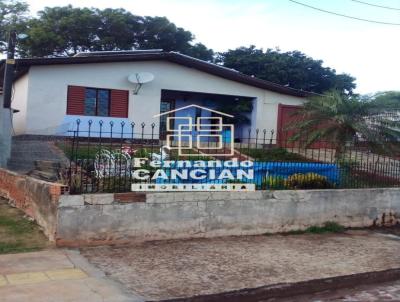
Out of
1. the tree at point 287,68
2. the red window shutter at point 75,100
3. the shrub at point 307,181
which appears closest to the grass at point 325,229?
the shrub at point 307,181

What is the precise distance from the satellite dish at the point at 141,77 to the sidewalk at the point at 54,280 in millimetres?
11246

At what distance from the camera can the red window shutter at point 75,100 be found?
16.0m

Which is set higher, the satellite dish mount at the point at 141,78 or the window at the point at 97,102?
the satellite dish mount at the point at 141,78

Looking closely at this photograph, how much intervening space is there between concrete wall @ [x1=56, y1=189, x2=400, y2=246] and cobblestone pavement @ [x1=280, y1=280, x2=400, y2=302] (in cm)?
253

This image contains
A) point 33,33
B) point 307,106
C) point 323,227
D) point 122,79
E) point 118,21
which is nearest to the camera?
point 323,227

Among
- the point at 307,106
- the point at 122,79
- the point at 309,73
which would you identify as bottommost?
the point at 307,106

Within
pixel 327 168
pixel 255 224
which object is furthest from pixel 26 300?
pixel 327 168

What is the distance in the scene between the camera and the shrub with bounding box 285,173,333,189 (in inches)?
344

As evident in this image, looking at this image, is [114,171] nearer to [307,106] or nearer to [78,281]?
[78,281]

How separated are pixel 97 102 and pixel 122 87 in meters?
1.12

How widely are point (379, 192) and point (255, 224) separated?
10.6ft

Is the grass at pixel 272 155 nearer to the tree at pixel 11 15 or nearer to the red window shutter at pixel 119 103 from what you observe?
the red window shutter at pixel 119 103

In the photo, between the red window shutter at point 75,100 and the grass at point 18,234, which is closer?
the grass at point 18,234

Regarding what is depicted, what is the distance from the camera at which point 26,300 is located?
4352 mm
